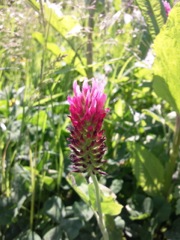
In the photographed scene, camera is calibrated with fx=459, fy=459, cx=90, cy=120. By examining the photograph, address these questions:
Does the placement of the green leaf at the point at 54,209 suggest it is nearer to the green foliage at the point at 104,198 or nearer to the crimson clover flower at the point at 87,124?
the green foliage at the point at 104,198

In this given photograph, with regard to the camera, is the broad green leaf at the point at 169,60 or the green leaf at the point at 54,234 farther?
the green leaf at the point at 54,234

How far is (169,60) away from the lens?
133cm

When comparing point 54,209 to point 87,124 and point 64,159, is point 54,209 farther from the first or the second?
point 87,124

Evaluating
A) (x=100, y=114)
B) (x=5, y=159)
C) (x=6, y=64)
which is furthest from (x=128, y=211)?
(x=6, y=64)

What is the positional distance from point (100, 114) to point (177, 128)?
1.99ft

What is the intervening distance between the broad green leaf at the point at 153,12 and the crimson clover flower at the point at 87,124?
1.68 feet

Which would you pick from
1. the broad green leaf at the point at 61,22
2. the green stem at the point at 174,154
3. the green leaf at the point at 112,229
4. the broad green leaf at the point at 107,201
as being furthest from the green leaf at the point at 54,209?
the broad green leaf at the point at 61,22

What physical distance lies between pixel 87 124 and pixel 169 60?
41 centimetres

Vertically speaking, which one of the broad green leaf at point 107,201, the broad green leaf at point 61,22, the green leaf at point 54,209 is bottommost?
the green leaf at point 54,209

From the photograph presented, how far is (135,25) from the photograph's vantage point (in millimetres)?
2330

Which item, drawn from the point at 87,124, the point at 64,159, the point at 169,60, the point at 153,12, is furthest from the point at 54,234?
the point at 153,12

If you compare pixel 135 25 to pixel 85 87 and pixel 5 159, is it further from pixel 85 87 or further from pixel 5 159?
pixel 85 87

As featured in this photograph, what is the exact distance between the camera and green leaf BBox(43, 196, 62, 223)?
148 centimetres

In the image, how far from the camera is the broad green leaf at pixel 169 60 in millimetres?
1266
